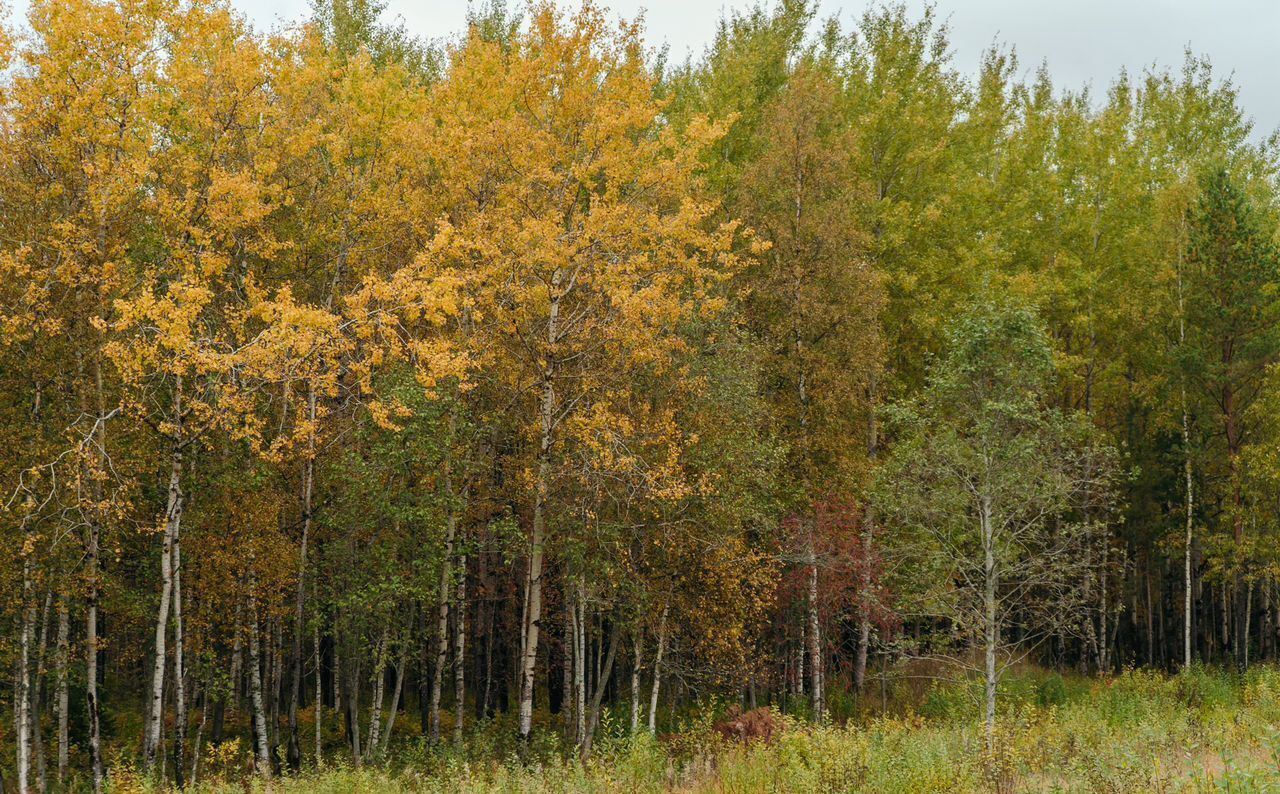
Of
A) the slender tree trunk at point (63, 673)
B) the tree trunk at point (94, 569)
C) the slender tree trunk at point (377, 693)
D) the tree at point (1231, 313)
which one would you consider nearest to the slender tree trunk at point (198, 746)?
the tree trunk at point (94, 569)

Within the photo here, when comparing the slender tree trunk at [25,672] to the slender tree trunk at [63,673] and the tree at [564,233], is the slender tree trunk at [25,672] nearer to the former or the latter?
the slender tree trunk at [63,673]

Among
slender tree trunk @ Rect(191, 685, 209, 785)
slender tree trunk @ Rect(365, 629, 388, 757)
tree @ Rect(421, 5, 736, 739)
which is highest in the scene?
tree @ Rect(421, 5, 736, 739)

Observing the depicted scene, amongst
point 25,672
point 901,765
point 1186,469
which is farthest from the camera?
point 1186,469

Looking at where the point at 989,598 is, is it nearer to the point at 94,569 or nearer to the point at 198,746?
the point at 94,569

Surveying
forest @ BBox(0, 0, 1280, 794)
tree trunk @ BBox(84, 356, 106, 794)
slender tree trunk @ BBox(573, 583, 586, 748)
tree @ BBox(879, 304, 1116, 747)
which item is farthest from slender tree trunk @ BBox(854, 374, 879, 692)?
tree trunk @ BBox(84, 356, 106, 794)

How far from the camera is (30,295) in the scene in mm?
13961

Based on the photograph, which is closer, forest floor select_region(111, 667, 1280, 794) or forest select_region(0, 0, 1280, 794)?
forest floor select_region(111, 667, 1280, 794)

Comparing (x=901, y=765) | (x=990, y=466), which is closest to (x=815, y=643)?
(x=990, y=466)

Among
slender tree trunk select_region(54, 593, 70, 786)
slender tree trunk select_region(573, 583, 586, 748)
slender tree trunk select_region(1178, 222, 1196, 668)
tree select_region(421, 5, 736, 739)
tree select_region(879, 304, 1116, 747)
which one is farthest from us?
slender tree trunk select_region(1178, 222, 1196, 668)

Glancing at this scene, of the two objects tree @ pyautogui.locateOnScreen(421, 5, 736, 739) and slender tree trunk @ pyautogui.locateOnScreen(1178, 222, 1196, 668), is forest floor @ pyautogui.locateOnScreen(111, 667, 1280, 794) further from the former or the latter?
slender tree trunk @ pyautogui.locateOnScreen(1178, 222, 1196, 668)

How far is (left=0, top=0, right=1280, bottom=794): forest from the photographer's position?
14820 millimetres

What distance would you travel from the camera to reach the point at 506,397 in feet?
60.5

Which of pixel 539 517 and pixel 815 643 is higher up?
pixel 539 517

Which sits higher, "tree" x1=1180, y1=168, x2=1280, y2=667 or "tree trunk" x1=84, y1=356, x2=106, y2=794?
"tree" x1=1180, y1=168, x2=1280, y2=667
